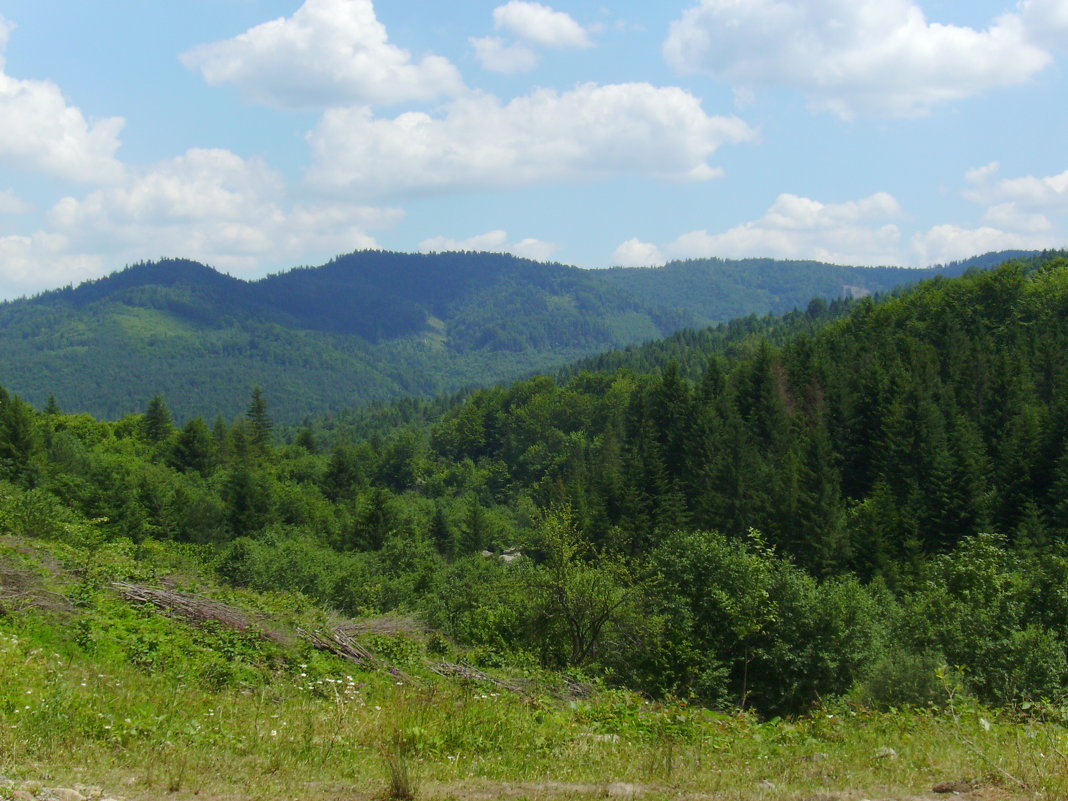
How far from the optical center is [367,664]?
14.1 meters

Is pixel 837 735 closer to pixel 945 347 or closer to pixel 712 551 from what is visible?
pixel 712 551

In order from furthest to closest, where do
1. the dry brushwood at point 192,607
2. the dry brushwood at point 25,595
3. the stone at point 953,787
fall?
the dry brushwood at point 192,607
the dry brushwood at point 25,595
the stone at point 953,787

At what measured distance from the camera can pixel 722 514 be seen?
53.0 metres

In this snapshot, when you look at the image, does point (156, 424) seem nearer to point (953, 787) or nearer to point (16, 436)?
point (16, 436)

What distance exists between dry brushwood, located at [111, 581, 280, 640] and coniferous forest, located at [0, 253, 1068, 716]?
256 inches

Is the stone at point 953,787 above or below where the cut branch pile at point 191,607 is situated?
above

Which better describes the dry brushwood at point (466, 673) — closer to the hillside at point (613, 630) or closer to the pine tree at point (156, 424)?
the hillside at point (613, 630)

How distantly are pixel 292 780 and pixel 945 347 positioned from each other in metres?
87.7

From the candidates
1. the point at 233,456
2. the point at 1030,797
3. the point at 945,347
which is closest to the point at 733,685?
the point at 1030,797

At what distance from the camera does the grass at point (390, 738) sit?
753 centimetres

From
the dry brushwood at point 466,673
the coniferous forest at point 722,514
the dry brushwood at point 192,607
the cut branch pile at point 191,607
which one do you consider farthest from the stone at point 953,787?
the cut branch pile at point 191,607

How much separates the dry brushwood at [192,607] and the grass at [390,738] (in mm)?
982

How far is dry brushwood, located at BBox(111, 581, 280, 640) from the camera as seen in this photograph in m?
13.9

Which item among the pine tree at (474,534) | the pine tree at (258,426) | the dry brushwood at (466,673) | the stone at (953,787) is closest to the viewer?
the stone at (953,787)
